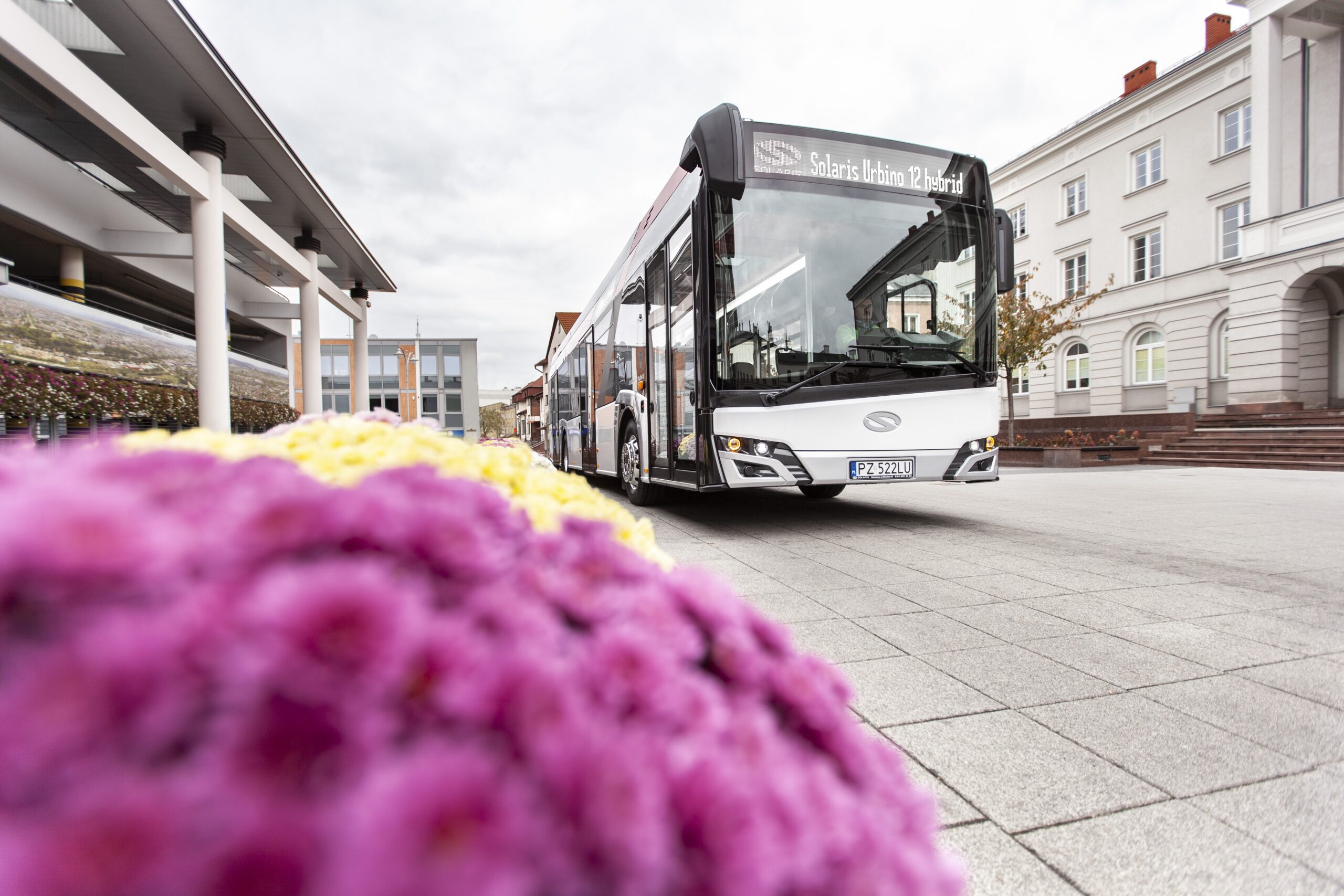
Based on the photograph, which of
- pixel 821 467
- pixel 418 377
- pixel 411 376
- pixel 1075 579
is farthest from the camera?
pixel 418 377

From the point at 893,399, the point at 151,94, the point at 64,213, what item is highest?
the point at 151,94

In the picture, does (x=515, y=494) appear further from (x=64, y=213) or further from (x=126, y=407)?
(x=64, y=213)

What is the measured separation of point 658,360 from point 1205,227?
24069mm

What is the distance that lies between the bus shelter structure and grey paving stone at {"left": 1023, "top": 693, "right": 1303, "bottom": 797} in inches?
390

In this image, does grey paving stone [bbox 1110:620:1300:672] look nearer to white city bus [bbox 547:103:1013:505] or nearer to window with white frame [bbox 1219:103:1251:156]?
white city bus [bbox 547:103:1013:505]

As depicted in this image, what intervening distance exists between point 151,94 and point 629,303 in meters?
8.22

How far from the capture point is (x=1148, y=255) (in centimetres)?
A: 2372

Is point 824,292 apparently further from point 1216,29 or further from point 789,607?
point 1216,29

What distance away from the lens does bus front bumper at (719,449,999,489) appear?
5.63 metres

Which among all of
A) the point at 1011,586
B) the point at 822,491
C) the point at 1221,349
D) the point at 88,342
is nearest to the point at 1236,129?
the point at 1221,349

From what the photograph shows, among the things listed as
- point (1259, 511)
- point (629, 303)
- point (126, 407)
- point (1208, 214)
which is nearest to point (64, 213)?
point (126, 407)

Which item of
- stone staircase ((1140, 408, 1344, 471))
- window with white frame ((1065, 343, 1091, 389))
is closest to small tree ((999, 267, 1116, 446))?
stone staircase ((1140, 408, 1344, 471))

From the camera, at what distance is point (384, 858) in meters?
0.36

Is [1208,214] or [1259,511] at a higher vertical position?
[1208,214]
